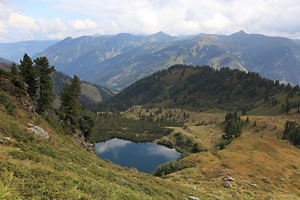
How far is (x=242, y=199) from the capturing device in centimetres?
2902

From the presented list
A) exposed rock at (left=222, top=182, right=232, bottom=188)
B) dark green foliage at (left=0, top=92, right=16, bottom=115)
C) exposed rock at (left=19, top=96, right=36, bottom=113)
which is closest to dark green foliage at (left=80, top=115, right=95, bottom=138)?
exposed rock at (left=19, top=96, right=36, bottom=113)

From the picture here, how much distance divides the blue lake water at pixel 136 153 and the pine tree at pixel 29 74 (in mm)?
81388

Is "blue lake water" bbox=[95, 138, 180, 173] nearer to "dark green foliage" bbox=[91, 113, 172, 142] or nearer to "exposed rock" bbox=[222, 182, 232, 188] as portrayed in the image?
"dark green foliage" bbox=[91, 113, 172, 142]

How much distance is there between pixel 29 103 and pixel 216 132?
136 metres

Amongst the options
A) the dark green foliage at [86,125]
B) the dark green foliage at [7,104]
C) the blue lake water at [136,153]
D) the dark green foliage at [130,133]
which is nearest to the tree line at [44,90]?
the dark green foliage at [86,125]

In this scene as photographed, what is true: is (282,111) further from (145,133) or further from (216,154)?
(216,154)

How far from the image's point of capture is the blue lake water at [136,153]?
119 metres

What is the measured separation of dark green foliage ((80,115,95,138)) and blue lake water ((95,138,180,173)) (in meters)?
57.9

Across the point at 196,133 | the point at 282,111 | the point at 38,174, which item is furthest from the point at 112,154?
the point at 282,111

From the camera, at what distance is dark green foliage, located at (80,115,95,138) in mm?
61312

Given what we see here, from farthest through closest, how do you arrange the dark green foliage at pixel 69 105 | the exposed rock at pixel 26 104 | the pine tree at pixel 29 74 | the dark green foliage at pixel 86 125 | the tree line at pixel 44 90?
the dark green foliage at pixel 86 125
the dark green foliage at pixel 69 105
the tree line at pixel 44 90
the pine tree at pixel 29 74
the exposed rock at pixel 26 104

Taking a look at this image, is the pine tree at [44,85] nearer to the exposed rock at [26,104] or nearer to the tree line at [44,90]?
the tree line at [44,90]

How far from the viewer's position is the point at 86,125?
61.0 meters

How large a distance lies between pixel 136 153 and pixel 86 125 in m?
84.4
